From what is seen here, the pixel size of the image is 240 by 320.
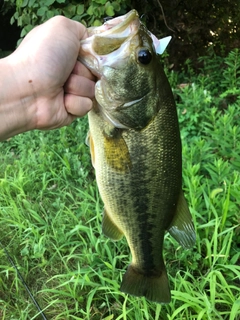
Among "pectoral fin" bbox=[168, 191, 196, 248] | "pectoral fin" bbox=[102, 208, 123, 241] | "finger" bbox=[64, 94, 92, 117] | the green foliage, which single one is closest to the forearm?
"finger" bbox=[64, 94, 92, 117]

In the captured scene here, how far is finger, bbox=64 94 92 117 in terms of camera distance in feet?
5.49

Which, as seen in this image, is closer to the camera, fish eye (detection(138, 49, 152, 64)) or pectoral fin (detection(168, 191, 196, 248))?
fish eye (detection(138, 49, 152, 64))

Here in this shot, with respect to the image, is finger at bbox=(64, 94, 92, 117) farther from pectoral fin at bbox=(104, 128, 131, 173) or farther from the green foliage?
the green foliage

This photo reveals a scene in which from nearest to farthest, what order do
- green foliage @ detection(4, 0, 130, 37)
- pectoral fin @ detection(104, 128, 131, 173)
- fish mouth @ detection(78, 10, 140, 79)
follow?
fish mouth @ detection(78, 10, 140, 79) → pectoral fin @ detection(104, 128, 131, 173) → green foliage @ detection(4, 0, 130, 37)

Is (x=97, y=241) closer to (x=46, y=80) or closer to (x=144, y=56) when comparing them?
(x=46, y=80)

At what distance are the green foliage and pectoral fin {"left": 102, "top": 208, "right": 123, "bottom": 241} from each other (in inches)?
112

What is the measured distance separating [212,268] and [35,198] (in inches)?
74.1

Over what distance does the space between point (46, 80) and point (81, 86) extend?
146mm

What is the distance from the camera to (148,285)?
184 cm

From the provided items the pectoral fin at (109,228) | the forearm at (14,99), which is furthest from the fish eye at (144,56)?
the pectoral fin at (109,228)

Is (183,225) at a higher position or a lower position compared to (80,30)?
lower

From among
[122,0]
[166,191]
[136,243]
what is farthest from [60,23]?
[122,0]

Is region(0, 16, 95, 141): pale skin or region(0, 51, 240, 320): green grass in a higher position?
region(0, 16, 95, 141): pale skin

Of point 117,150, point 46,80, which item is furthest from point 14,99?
point 117,150
